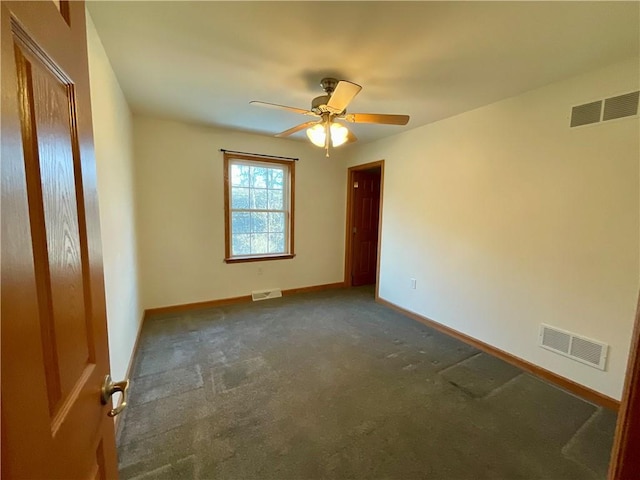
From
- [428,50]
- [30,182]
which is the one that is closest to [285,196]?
[428,50]

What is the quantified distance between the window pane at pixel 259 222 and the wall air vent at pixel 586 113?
139 inches

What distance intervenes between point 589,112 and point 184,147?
4.00 m

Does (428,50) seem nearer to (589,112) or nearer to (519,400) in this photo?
(589,112)

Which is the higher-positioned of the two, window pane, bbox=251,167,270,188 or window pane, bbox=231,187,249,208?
window pane, bbox=251,167,270,188

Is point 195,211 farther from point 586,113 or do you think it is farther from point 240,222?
point 586,113

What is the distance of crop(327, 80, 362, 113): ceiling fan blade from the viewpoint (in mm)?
1787

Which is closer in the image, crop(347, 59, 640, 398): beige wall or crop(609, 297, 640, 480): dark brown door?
crop(609, 297, 640, 480): dark brown door

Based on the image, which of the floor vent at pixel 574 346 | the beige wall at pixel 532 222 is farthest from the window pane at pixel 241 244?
the floor vent at pixel 574 346

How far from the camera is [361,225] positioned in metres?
5.14

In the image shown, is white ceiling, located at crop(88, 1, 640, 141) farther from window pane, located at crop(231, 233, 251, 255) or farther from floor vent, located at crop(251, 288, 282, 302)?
floor vent, located at crop(251, 288, 282, 302)

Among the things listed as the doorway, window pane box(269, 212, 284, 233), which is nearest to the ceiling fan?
window pane box(269, 212, 284, 233)

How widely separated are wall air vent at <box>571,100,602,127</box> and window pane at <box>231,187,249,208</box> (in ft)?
11.8

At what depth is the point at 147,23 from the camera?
1619mm

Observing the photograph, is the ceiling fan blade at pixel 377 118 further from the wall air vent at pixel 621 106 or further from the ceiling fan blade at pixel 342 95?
the wall air vent at pixel 621 106
